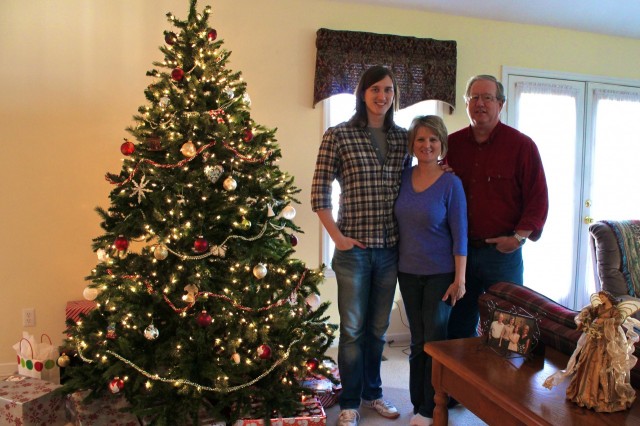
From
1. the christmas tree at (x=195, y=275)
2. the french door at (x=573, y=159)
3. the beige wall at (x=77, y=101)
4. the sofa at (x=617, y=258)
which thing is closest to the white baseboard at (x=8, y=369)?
the beige wall at (x=77, y=101)

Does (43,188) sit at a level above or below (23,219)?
above

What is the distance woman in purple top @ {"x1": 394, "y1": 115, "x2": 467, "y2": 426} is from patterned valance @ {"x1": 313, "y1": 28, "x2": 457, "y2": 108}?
4.26 feet

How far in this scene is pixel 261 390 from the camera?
207cm

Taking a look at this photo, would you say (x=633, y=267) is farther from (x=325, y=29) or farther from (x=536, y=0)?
(x=325, y=29)

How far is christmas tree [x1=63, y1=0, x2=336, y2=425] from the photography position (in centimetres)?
200

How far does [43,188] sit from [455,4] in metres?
2.90

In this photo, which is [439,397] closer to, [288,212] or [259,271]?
[259,271]

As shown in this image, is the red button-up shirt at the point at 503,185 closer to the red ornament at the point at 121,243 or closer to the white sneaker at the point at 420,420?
the white sneaker at the point at 420,420

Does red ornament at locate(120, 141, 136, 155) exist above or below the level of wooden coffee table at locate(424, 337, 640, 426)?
above

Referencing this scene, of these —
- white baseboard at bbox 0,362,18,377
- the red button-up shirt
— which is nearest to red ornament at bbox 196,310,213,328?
the red button-up shirt

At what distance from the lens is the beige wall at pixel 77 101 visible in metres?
2.84

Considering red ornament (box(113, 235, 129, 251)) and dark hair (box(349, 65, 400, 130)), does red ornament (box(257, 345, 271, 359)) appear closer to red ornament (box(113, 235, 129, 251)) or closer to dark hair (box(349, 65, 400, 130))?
red ornament (box(113, 235, 129, 251))

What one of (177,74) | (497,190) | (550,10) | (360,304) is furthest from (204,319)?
(550,10)

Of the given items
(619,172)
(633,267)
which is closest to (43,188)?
(633,267)
